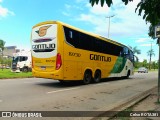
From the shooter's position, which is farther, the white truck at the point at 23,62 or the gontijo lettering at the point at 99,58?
the white truck at the point at 23,62

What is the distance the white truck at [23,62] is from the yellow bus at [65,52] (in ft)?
63.2

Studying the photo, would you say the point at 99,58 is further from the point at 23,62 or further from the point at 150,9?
the point at 23,62

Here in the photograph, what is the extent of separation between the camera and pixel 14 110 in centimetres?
823

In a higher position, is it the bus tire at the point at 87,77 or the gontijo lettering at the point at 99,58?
the gontijo lettering at the point at 99,58

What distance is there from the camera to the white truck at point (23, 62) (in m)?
36.9

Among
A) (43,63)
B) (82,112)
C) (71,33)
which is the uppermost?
(71,33)

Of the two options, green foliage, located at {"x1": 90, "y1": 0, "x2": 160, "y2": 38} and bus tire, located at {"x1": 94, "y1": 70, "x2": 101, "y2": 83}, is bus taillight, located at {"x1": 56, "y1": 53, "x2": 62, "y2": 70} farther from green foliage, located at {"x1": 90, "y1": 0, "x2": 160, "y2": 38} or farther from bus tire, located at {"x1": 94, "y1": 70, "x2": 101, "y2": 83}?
green foliage, located at {"x1": 90, "y1": 0, "x2": 160, "y2": 38}

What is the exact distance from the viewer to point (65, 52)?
50.0ft

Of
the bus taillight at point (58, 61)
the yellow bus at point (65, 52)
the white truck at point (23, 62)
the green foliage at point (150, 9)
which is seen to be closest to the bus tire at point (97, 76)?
the yellow bus at point (65, 52)

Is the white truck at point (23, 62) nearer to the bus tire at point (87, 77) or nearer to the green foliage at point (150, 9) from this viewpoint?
the bus tire at point (87, 77)

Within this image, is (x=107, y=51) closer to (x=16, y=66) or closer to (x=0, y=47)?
(x=16, y=66)

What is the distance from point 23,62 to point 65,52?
914 inches

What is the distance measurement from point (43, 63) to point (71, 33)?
2.34 meters

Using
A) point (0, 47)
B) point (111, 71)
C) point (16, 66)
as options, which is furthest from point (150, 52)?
point (111, 71)
